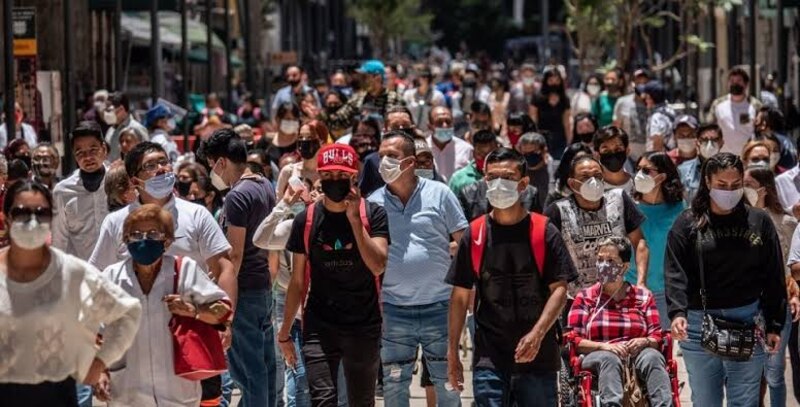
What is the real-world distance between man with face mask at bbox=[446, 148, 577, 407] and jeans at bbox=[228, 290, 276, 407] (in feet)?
5.55

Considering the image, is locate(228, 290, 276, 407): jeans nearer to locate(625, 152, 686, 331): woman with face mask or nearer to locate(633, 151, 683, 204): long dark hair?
locate(625, 152, 686, 331): woman with face mask

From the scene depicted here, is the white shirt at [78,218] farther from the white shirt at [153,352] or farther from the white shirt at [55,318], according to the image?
the white shirt at [55,318]

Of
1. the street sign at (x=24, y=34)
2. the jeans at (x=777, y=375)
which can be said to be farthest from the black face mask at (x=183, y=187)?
the street sign at (x=24, y=34)

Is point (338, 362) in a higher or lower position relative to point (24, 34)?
lower

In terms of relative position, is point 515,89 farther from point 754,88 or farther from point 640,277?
point 640,277

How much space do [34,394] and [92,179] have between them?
3.86 m

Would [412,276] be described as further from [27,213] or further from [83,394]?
[27,213]

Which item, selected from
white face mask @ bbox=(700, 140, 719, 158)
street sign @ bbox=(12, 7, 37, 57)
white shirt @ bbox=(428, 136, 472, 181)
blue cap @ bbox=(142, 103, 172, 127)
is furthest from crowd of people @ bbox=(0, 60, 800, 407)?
blue cap @ bbox=(142, 103, 172, 127)

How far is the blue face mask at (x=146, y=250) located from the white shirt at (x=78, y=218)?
2.89 m

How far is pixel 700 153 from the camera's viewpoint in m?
15.0

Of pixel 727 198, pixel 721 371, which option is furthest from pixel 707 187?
pixel 721 371

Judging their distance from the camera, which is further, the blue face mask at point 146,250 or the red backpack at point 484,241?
the red backpack at point 484,241

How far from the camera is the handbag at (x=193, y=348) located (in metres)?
8.44

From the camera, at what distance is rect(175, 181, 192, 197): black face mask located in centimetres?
1203
